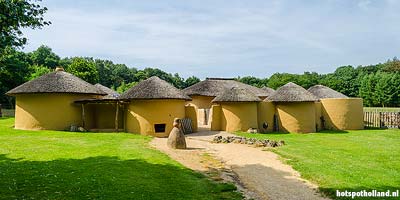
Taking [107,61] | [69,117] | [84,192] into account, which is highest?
[107,61]

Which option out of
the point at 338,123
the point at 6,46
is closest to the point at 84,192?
the point at 6,46

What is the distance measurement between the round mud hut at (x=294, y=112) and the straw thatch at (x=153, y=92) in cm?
870

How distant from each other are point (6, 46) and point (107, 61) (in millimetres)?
90432

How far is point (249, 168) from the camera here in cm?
1365

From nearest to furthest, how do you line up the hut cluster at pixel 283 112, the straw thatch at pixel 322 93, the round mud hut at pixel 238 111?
1. the round mud hut at pixel 238 111
2. the hut cluster at pixel 283 112
3. the straw thatch at pixel 322 93

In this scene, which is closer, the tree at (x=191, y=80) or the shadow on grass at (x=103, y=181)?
the shadow on grass at (x=103, y=181)

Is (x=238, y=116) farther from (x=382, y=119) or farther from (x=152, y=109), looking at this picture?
(x=382, y=119)

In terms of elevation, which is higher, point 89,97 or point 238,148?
point 89,97

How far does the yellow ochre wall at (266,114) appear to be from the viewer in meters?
29.2

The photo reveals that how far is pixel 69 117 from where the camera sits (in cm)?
2658

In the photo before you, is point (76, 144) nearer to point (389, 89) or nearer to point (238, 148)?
point (238, 148)

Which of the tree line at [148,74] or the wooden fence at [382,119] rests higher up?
the tree line at [148,74]

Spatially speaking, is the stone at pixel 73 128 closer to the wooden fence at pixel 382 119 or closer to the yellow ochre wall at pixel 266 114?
the yellow ochre wall at pixel 266 114

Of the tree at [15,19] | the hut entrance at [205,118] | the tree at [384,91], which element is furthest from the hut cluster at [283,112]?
the tree at [384,91]
